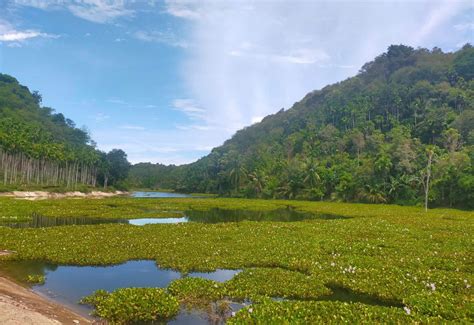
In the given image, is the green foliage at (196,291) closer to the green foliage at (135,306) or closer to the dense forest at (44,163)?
the green foliage at (135,306)

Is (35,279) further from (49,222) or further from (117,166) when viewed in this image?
(117,166)

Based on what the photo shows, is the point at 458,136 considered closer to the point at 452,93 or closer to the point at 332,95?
the point at 452,93

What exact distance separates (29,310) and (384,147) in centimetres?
10084

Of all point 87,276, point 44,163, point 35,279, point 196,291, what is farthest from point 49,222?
point 44,163

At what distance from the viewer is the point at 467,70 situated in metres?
147

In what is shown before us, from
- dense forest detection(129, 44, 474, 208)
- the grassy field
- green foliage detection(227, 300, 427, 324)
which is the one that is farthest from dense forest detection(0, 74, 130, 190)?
green foliage detection(227, 300, 427, 324)

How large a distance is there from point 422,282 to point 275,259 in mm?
7390

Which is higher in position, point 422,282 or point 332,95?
point 332,95

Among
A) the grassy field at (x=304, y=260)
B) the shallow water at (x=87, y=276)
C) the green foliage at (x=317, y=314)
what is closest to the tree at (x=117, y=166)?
the grassy field at (x=304, y=260)

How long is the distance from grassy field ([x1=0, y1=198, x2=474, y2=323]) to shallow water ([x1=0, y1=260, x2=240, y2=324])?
0.78 m

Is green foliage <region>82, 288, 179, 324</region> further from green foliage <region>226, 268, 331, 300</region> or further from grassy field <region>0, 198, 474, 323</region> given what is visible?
green foliage <region>226, 268, 331, 300</region>

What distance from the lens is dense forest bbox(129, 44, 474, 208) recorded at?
257 ft

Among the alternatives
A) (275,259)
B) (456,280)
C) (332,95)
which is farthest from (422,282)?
(332,95)

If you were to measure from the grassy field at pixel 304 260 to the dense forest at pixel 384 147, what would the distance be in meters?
43.9
